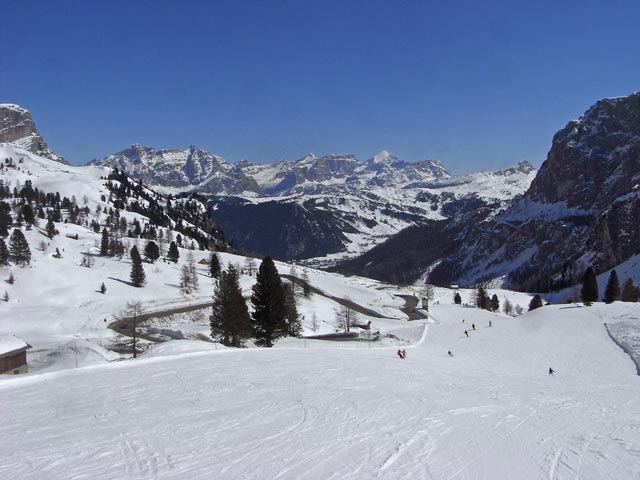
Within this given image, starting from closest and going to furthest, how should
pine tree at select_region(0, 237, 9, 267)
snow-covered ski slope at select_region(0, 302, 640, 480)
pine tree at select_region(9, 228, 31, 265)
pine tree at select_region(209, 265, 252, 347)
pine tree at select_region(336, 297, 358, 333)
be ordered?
snow-covered ski slope at select_region(0, 302, 640, 480) → pine tree at select_region(209, 265, 252, 347) → pine tree at select_region(336, 297, 358, 333) → pine tree at select_region(0, 237, 9, 267) → pine tree at select_region(9, 228, 31, 265)

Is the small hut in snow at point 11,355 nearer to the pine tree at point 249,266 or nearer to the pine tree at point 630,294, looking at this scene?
the pine tree at point 249,266

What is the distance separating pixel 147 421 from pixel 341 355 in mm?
22314

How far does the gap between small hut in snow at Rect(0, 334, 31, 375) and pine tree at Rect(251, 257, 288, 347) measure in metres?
21.5

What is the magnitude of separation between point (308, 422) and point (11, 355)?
1523 inches

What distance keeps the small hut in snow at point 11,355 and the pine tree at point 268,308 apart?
2147cm

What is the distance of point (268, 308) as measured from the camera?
50.3 m

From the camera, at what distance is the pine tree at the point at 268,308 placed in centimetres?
5012

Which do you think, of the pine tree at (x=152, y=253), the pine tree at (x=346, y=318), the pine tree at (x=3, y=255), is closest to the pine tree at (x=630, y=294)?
the pine tree at (x=346, y=318)

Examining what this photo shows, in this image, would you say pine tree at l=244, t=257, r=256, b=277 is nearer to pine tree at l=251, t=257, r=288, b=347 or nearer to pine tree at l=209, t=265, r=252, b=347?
pine tree at l=209, t=265, r=252, b=347

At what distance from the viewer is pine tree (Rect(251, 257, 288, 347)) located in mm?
50116

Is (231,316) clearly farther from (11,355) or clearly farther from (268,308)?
(11,355)

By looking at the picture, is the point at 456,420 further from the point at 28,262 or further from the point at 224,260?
the point at 224,260

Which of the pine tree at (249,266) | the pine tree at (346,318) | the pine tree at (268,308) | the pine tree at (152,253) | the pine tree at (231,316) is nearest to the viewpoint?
the pine tree at (268,308)

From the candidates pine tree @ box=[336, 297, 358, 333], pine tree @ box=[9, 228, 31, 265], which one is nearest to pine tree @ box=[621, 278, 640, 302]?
pine tree @ box=[336, 297, 358, 333]
